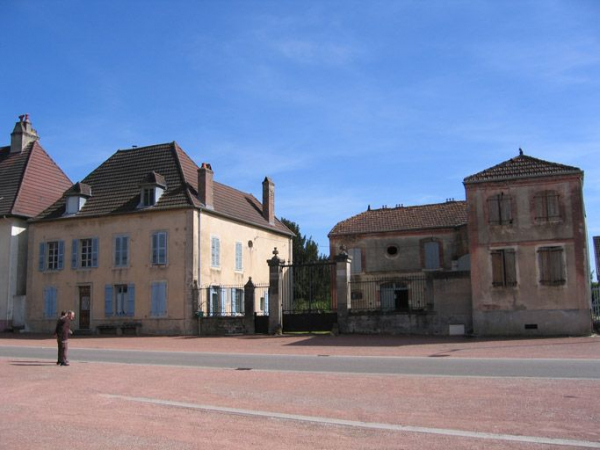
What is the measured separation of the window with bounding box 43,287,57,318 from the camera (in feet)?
105

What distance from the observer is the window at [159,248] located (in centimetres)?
3006

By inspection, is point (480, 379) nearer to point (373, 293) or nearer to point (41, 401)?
point (41, 401)

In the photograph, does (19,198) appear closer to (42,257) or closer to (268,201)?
(42,257)

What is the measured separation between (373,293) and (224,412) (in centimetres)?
3183

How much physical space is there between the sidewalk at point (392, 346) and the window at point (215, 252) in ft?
19.5

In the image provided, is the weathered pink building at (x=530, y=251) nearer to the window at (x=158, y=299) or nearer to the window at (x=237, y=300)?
the window at (x=237, y=300)

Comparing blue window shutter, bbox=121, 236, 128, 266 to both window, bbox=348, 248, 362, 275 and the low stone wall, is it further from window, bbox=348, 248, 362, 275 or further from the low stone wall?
window, bbox=348, 248, 362, 275

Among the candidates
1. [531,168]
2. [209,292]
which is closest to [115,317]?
[209,292]

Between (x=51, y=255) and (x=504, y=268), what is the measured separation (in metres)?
22.7

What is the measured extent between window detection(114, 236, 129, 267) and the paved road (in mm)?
11927

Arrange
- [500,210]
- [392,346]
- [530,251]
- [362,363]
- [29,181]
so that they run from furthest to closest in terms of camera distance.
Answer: [29,181]
[500,210]
[530,251]
[392,346]
[362,363]

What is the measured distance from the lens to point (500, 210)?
2425cm

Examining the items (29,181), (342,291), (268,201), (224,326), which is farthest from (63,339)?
(268,201)

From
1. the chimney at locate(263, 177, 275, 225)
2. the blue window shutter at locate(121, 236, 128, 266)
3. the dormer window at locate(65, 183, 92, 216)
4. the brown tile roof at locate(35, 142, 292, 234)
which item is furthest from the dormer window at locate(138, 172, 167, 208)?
the chimney at locate(263, 177, 275, 225)
